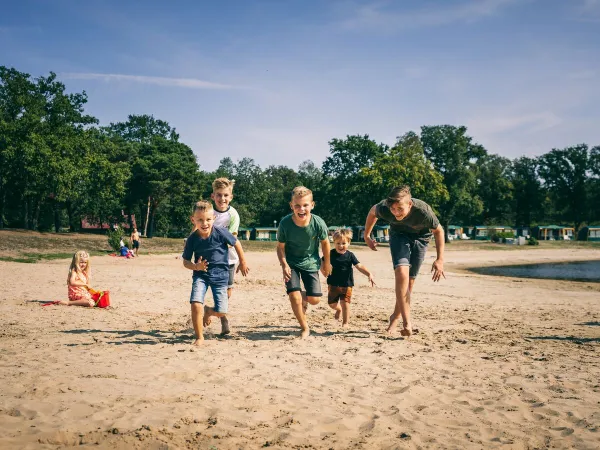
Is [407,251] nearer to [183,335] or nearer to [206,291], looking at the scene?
[206,291]

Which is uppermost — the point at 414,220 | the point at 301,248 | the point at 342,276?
the point at 414,220

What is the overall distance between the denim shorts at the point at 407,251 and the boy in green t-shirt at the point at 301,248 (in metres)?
0.97

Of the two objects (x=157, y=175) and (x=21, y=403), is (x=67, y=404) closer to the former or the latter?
(x=21, y=403)

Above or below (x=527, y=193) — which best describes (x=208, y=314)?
below

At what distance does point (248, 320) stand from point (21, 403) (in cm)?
438

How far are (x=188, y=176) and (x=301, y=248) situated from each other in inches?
2017

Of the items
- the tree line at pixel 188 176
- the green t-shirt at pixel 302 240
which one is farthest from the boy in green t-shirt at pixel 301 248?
the tree line at pixel 188 176

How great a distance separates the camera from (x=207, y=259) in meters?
6.11

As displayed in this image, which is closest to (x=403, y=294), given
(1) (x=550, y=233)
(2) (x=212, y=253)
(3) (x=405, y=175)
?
(2) (x=212, y=253)

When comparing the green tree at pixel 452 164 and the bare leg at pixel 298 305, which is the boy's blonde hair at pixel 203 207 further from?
the green tree at pixel 452 164

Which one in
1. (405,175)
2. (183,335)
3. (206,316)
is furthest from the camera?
(405,175)

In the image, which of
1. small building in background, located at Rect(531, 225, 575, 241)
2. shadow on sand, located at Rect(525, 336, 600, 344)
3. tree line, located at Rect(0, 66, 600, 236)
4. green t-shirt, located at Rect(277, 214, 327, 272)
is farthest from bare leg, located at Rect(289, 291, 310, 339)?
small building in background, located at Rect(531, 225, 575, 241)

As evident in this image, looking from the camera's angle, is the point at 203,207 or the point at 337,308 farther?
the point at 337,308

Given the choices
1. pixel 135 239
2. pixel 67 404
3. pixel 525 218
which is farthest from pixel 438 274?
pixel 525 218
